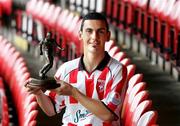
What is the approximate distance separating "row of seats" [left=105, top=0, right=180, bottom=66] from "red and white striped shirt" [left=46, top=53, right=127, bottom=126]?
5.05 ft

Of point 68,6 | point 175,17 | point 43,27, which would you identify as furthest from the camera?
point 68,6

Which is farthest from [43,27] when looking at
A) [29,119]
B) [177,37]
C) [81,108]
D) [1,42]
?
[81,108]

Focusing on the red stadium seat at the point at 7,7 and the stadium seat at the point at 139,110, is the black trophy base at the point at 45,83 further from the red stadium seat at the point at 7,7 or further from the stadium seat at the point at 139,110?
the red stadium seat at the point at 7,7

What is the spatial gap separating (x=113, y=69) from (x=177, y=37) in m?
1.59

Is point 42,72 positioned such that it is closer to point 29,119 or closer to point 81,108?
point 81,108

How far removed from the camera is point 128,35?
12.3 feet

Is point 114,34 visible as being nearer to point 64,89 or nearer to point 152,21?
point 152,21

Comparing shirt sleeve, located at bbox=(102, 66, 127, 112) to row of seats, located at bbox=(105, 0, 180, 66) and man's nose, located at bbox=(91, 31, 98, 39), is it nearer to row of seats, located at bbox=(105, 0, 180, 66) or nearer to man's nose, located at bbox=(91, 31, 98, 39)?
man's nose, located at bbox=(91, 31, 98, 39)

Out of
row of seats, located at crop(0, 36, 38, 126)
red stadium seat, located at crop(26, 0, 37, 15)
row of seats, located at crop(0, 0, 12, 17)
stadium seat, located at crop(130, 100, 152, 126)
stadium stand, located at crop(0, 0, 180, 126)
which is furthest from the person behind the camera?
row of seats, located at crop(0, 0, 12, 17)

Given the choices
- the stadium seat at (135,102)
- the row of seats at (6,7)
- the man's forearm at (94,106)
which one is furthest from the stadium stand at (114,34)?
the man's forearm at (94,106)

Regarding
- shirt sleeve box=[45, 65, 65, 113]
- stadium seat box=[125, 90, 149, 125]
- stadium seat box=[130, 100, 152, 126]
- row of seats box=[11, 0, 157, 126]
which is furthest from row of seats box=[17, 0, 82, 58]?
shirt sleeve box=[45, 65, 65, 113]

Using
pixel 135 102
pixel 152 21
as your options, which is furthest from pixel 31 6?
pixel 135 102

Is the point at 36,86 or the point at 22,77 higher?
the point at 36,86

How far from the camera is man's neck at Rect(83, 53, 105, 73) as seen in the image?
1.51 m
